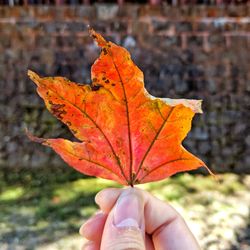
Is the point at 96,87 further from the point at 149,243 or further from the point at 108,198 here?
the point at 149,243

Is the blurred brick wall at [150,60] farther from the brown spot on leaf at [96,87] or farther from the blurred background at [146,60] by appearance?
the brown spot on leaf at [96,87]

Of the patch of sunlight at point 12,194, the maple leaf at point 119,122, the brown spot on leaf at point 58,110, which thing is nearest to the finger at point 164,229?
the maple leaf at point 119,122

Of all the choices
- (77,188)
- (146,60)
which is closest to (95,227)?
(77,188)

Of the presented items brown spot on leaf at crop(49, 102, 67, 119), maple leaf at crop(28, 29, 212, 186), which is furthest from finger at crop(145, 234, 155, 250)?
brown spot on leaf at crop(49, 102, 67, 119)

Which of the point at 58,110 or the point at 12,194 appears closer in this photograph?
the point at 58,110

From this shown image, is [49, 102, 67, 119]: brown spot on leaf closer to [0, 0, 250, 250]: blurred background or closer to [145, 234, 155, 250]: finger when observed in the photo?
[145, 234, 155, 250]: finger
